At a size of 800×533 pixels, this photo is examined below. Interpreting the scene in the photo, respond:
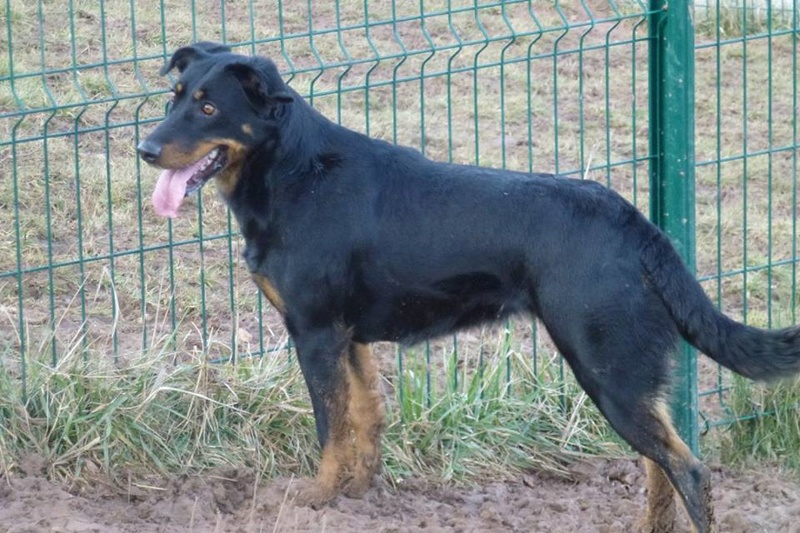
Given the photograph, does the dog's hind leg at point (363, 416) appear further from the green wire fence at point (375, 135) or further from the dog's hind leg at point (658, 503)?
the dog's hind leg at point (658, 503)

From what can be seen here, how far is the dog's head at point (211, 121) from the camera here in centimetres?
499

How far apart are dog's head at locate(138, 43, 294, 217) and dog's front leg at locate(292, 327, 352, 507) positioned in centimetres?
74

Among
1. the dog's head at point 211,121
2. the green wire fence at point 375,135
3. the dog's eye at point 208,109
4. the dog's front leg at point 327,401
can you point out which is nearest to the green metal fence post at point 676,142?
the green wire fence at point 375,135

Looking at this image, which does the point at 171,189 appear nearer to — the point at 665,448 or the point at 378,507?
the point at 378,507

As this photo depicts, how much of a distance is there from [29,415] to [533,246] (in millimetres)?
2332

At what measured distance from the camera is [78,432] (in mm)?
5734

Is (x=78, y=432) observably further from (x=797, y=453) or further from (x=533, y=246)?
(x=797, y=453)

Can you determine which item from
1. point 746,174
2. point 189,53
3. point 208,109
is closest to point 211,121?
point 208,109

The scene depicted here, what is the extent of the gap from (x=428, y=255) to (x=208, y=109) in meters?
0.99

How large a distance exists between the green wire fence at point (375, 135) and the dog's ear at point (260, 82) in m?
0.49

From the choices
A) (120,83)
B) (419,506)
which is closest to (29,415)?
(419,506)

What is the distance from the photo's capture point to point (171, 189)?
16.6 feet

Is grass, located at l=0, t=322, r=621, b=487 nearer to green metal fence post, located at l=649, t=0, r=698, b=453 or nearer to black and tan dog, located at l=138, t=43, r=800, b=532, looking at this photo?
green metal fence post, located at l=649, t=0, r=698, b=453

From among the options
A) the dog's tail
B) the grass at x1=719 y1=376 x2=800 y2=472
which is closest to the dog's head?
the dog's tail
